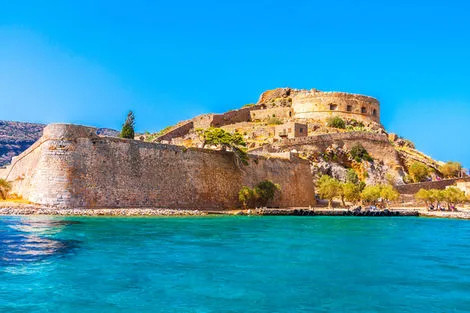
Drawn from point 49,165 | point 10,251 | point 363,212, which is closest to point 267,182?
point 363,212

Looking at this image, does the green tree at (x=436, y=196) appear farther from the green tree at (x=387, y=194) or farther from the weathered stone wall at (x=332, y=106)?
the weathered stone wall at (x=332, y=106)

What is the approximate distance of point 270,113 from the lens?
2306 inches

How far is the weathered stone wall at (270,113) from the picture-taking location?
5834 cm

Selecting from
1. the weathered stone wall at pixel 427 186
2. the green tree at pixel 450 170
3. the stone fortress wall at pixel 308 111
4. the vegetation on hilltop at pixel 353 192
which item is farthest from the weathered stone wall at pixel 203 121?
the green tree at pixel 450 170

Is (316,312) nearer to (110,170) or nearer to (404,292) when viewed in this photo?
(404,292)

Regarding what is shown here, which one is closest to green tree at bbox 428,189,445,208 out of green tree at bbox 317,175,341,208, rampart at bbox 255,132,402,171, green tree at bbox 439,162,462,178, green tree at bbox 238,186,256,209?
rampart at bbox 255,132,402,171

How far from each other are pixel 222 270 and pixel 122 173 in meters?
18.5

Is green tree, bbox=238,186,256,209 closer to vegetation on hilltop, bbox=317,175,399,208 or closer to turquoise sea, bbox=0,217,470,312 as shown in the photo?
vegetation on hilltop, bbox=317,175,399,208

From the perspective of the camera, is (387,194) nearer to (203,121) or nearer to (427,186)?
(427,186)

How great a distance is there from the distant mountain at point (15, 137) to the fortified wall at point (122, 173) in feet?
287

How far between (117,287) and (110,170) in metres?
19.6

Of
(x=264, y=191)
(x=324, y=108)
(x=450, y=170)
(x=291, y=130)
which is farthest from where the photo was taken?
(x=324, y=108)

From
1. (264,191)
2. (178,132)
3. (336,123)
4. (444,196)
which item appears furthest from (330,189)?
(178,132)

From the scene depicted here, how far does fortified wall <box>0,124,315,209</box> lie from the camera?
95.9 ft
